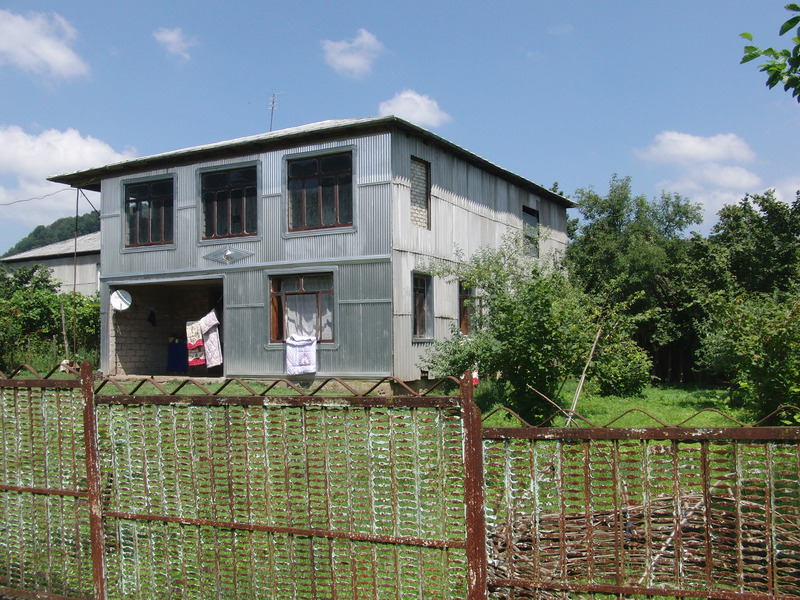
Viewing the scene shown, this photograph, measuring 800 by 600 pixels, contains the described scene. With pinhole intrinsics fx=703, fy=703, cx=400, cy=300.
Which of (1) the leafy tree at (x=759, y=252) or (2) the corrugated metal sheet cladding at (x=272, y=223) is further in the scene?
(1) the leafy tree at (x=759, y=252)

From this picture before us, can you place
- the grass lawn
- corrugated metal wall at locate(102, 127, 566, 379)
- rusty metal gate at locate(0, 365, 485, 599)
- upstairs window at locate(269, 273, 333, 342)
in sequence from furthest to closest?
upstairs window at locate(269, 273, 333, 342), corrugated metal wall at locate(102, 127, 566, 379), the grass lawn, rusty metal gate at locate(0, 365, 485, 599)

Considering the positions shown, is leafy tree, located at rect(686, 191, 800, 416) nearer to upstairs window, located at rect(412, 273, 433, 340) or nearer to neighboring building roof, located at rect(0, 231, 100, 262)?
upstairs window, located at rect(412, 273, 433, 340)

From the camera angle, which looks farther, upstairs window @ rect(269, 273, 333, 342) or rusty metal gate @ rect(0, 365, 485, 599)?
upstairs window @ rect(269, 273, 333, 342)

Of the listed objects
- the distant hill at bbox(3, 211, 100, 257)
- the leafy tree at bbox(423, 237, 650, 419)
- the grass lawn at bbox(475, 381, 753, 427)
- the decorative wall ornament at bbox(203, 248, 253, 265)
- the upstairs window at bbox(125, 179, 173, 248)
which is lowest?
the grass lawn at bbox(475, 381, 753, 427)

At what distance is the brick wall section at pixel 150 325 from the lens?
1945 centimetres

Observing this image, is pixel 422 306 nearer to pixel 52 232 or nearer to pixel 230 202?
pixel 230 202

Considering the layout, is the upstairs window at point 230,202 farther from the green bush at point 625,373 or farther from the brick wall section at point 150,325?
the green bush at point 625,373

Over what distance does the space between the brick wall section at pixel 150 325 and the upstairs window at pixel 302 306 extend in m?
5.08

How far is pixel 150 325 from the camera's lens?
67.1 ft

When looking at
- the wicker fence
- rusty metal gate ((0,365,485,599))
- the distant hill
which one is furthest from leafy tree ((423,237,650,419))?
the distant hill

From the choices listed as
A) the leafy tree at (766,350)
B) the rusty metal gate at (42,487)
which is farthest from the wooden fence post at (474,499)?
the leafy tree at (766,350)

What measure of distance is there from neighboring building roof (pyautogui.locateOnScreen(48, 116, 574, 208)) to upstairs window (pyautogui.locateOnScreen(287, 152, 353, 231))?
1.85 ft

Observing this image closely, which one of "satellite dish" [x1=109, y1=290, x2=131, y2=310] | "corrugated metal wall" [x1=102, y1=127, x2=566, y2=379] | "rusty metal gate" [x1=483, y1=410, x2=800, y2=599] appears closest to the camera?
"rusty metal gate" [x1=483, y1=410, x2=800, y2=599]

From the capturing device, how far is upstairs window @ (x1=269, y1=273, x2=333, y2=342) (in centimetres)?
1622
